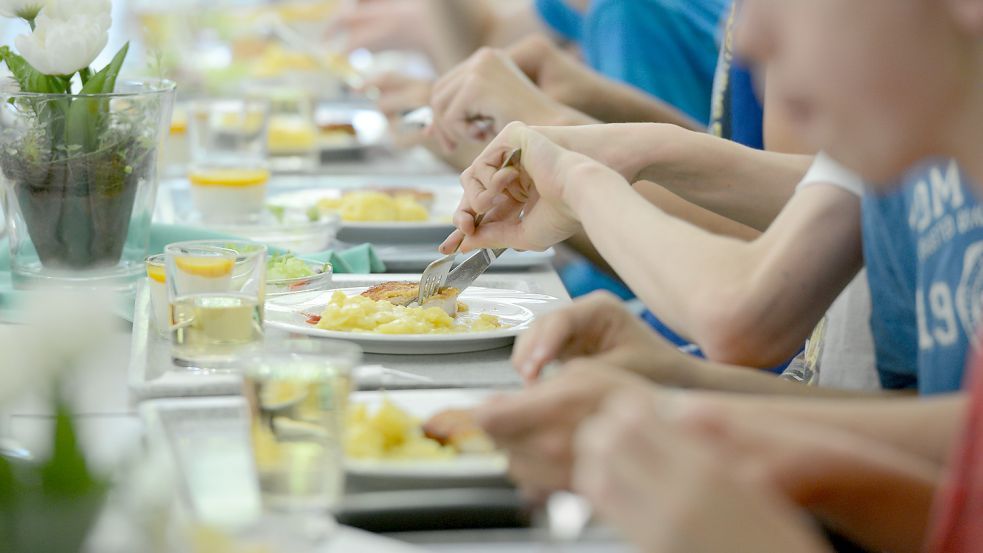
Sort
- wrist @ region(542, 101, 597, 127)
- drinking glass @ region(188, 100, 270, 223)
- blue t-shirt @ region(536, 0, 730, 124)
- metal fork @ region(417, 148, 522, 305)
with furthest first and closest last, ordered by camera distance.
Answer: blue t-shirt @ region(536, 0, 730, 124)
drinking glass @ region(188, 100, 270, 223)
wrist @ region(542, 101, 597, 127)
metal fork @ region(417, 148, 522, 305)

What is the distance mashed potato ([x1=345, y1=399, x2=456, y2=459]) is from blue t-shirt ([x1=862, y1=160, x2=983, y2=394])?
431 mm

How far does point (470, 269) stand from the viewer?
4.72 feet

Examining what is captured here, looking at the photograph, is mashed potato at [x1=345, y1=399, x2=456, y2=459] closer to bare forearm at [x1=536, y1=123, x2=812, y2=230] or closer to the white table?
the white table

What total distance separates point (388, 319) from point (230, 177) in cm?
76

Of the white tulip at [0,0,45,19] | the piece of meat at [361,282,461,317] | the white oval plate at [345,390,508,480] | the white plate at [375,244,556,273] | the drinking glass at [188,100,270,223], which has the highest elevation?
the white tulip at [0,0,45,19]

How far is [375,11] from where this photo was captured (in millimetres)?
3268

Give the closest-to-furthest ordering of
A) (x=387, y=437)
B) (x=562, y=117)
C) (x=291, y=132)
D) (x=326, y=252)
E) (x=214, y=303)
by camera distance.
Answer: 1. (x=387, y=437)
2. (x=214, y=303)
3. (x=326, y=252)
4. (x=562, y=117)
5. (x=291, y=132)

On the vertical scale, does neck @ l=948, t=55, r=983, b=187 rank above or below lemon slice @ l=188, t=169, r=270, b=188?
above

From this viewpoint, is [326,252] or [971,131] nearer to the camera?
[971,131]

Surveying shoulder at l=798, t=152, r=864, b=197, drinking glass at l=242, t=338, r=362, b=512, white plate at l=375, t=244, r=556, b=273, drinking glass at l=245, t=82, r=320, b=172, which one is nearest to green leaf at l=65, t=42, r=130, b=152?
white plate at l=375, t=244, r=556, b=273

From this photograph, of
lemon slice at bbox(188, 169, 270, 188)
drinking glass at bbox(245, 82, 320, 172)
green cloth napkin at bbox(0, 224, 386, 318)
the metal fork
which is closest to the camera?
the metal fork

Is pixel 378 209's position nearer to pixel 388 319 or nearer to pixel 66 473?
pixel 388 319

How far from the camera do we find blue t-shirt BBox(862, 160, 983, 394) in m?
1.03

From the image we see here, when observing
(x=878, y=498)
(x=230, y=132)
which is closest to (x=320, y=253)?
(x=230, y=132)
